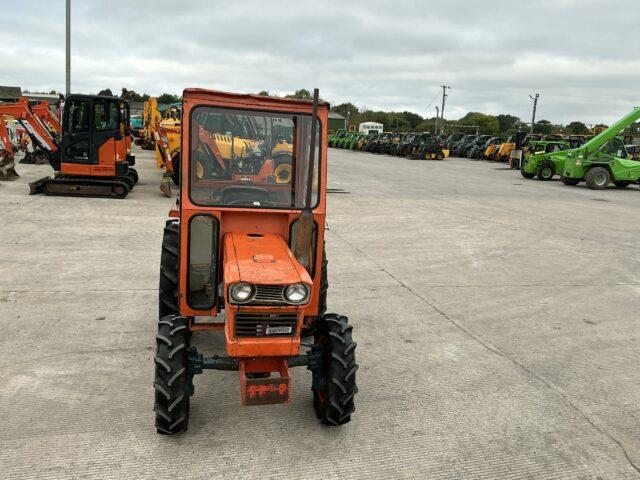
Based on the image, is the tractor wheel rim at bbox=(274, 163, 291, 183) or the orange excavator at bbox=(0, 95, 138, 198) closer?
the tractor wheel rim at bbox=(274, 163, 291, 183)

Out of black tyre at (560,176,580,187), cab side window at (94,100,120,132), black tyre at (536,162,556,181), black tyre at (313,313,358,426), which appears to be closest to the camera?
black tyre at (313,313,358,426)

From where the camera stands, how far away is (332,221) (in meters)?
12.3

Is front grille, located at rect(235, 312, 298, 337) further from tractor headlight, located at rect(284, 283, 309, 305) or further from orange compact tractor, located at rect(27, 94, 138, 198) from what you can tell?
orange compact tractor, located at rect(27, 94, 138, 198)

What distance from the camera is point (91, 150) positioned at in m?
14.4

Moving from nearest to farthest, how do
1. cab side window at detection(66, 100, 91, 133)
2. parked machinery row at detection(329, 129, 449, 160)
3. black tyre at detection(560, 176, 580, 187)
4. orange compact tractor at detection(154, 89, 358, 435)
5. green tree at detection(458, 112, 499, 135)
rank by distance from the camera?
orange compact tractor at detection(154, 89, 358, 435)
cab side window at detection(66, 100, 91, 133)
black tyre at detection(560, 176, 580, 187)
parked machinery row at detection(329, 129, 449, 160)
green tree at detection(458, 112, 499, 135)

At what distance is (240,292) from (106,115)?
12631 mm

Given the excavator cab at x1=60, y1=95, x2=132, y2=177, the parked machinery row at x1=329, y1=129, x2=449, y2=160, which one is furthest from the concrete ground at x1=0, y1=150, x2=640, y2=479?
the parked machinery row at x1=329, y1=129, x2=449, y2=160

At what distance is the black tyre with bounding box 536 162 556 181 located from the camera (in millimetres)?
25420

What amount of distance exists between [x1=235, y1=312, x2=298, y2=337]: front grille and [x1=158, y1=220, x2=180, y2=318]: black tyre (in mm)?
1437

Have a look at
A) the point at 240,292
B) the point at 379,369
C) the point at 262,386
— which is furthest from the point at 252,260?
the point at 379,369

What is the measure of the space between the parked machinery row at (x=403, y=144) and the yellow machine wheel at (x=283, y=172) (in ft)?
116

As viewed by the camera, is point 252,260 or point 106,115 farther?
point 106,115

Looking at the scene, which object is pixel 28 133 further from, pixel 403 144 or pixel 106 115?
pixel 403 144

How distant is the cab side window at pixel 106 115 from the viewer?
14.4 metres
